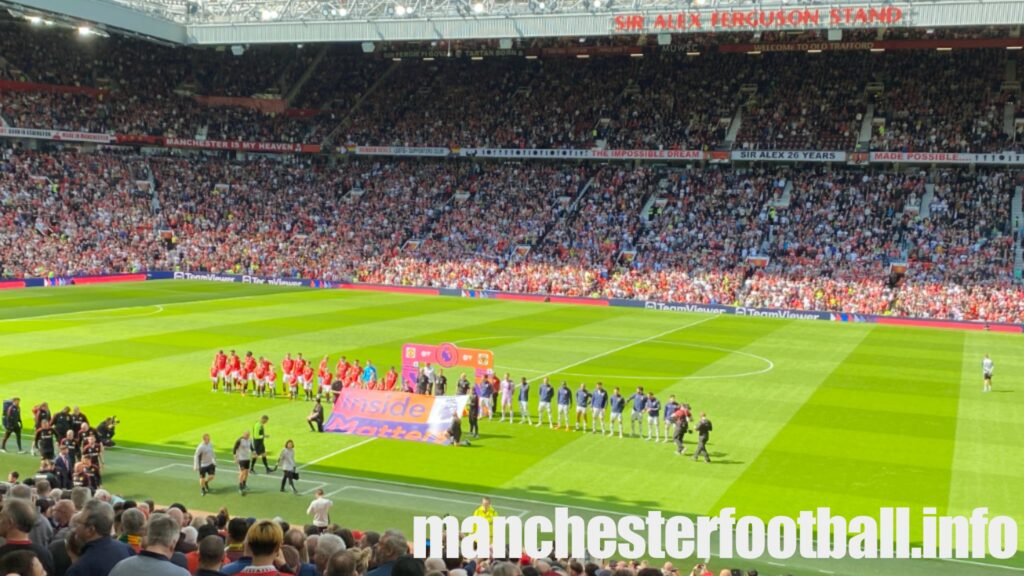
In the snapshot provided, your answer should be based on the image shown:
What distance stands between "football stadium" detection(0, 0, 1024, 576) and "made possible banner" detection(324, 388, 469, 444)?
0.31 ft

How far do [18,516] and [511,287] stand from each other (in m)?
54.3

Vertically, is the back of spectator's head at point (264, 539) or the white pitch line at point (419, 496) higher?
the back of spectator's head at point (264, 539)

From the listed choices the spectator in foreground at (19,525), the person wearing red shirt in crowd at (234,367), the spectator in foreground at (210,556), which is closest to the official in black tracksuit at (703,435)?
the person wearing red shirt in crowd at (234,367)

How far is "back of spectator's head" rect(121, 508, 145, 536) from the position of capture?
7.68 metres

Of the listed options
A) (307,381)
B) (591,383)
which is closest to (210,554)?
(307,381)

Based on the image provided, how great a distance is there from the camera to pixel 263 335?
4047 centimetres

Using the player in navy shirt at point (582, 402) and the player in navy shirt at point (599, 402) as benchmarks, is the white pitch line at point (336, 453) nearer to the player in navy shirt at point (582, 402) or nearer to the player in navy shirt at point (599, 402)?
the player in navy shirt at point (582, 402)

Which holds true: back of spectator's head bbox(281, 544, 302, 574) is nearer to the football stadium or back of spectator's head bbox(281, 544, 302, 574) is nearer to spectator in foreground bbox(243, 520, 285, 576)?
the football stadium

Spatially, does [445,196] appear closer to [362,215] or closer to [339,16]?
[362,215]

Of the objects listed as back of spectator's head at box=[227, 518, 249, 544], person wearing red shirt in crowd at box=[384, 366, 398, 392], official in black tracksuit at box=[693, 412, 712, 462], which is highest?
back of spectator's head at box=[227, 518, 249, 544]

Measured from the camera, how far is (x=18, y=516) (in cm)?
699

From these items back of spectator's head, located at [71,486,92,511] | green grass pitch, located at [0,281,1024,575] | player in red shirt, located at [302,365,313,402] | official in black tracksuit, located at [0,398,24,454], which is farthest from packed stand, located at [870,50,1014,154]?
back of spectator's head, located at [71,486,92,511]

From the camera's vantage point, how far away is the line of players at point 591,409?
25453mm

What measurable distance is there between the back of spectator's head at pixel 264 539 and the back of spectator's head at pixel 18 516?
5.95 ft
